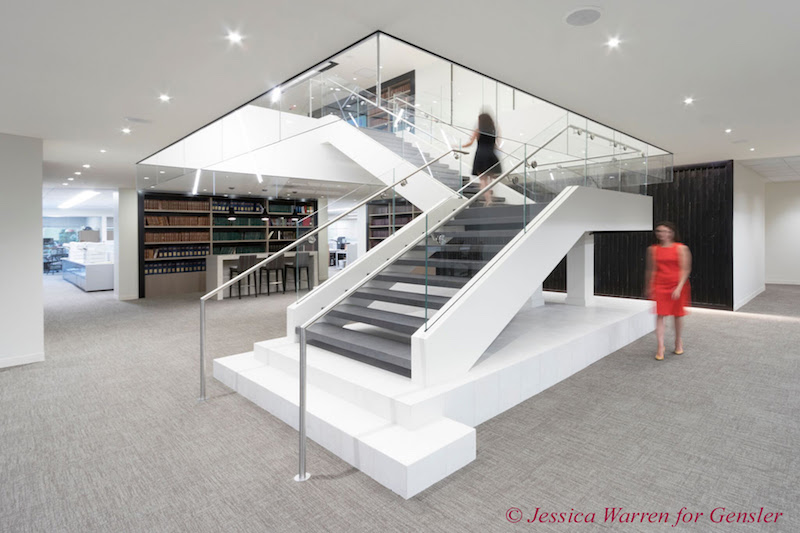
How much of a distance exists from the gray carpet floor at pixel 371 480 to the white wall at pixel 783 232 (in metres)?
10.6

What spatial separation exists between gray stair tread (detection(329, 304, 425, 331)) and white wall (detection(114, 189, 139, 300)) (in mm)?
8096

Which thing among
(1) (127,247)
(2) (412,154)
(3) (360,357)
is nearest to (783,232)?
(2) (412,154)

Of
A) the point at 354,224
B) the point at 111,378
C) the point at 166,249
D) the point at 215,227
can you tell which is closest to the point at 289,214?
the point at 215,227

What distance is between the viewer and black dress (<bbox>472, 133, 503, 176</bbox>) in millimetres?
6930

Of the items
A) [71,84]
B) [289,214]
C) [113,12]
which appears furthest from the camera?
[289,214]

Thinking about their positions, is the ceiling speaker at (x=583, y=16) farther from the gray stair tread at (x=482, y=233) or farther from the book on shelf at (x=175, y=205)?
the book on shelf at (x=175, y=205)

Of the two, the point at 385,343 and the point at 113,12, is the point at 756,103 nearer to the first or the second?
the point at 385,343

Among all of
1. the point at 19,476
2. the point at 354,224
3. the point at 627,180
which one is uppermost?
the point at 627,180

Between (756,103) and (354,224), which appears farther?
(354,224)

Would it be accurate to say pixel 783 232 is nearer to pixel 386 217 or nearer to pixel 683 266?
pixel 683 266

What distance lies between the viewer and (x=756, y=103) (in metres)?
4.96

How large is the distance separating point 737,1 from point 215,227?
11638 mm

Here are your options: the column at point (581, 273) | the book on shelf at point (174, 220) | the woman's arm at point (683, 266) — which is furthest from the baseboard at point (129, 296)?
the woman's arm at point (683, 266)

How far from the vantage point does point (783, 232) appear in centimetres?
1325
